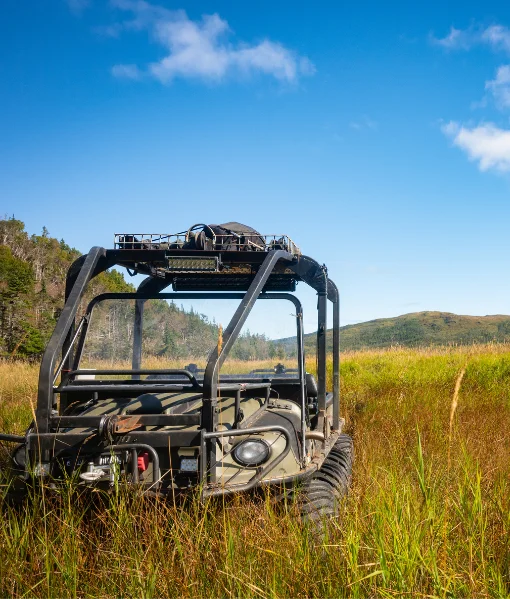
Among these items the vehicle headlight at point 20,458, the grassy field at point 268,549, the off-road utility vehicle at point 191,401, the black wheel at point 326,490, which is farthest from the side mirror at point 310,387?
the vehicle headlight at point 20,458

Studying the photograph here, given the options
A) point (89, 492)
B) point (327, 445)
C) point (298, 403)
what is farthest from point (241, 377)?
point (89, 492)

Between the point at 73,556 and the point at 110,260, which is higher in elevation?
the point at 110,260

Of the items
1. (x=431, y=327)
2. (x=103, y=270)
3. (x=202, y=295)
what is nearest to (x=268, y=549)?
(x=103, y=270)

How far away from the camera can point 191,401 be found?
14.1ft

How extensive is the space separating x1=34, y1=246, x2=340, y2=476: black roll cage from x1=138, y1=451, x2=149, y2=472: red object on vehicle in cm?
39

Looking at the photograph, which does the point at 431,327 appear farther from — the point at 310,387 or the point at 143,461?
the point at 143,461

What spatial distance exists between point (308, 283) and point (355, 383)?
8.75 metres

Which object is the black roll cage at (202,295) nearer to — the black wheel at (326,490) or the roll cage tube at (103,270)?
the roll cage tube at (103,270)

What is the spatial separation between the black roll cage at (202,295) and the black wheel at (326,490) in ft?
1.05

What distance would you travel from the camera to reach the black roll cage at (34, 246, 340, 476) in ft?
11.7

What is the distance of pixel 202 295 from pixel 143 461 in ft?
6.74

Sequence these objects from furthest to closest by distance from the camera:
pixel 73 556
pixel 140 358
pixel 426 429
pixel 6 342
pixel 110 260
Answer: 1. pixel 6 342
2. pixel 426 429
3. pixel 140 358
4. pixel 110 260
5. pixel 73 556

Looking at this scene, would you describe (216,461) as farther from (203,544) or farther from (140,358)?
(140,358)

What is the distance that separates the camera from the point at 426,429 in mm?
7812
